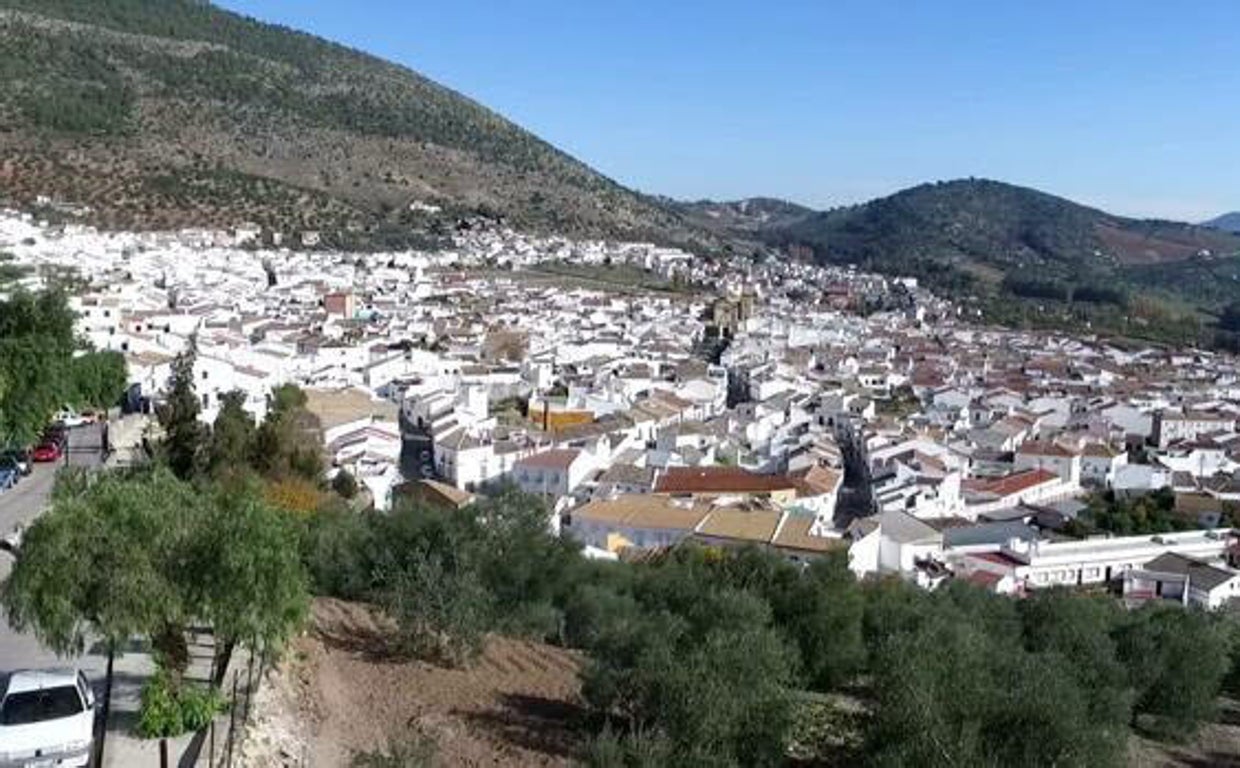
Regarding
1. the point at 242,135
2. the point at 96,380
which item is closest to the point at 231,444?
the point at 96,380

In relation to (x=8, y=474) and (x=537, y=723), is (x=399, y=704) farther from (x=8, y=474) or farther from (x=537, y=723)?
(x=8, y=474)

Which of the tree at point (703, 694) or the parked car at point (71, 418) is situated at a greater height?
the tree at point (703, 694)

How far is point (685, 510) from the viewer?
31.5 m

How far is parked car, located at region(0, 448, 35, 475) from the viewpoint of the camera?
1919 centimetres

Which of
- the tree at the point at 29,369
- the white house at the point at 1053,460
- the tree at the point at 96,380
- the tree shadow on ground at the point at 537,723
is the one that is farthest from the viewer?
the white house at the point at 1053,460

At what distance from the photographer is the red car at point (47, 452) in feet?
67.1

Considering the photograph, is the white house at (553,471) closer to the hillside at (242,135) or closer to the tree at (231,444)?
the tree at (231,444)

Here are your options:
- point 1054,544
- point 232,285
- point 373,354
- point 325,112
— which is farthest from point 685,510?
point 325,112

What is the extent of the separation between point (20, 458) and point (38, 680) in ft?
40.3

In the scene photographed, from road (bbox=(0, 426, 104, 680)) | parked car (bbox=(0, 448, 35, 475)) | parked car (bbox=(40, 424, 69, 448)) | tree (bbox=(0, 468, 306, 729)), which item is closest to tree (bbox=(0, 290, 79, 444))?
parked car (bbox=(0, 448, 35, 475))

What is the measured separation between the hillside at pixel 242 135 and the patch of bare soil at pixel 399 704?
243 ft

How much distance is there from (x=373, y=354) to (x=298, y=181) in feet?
174

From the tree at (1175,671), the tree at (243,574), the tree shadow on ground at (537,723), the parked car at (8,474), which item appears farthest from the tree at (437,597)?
the tree at (1175,671)

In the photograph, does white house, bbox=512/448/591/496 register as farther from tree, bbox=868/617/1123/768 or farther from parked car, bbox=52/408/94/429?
tree, bbox=868/617/1123/768
